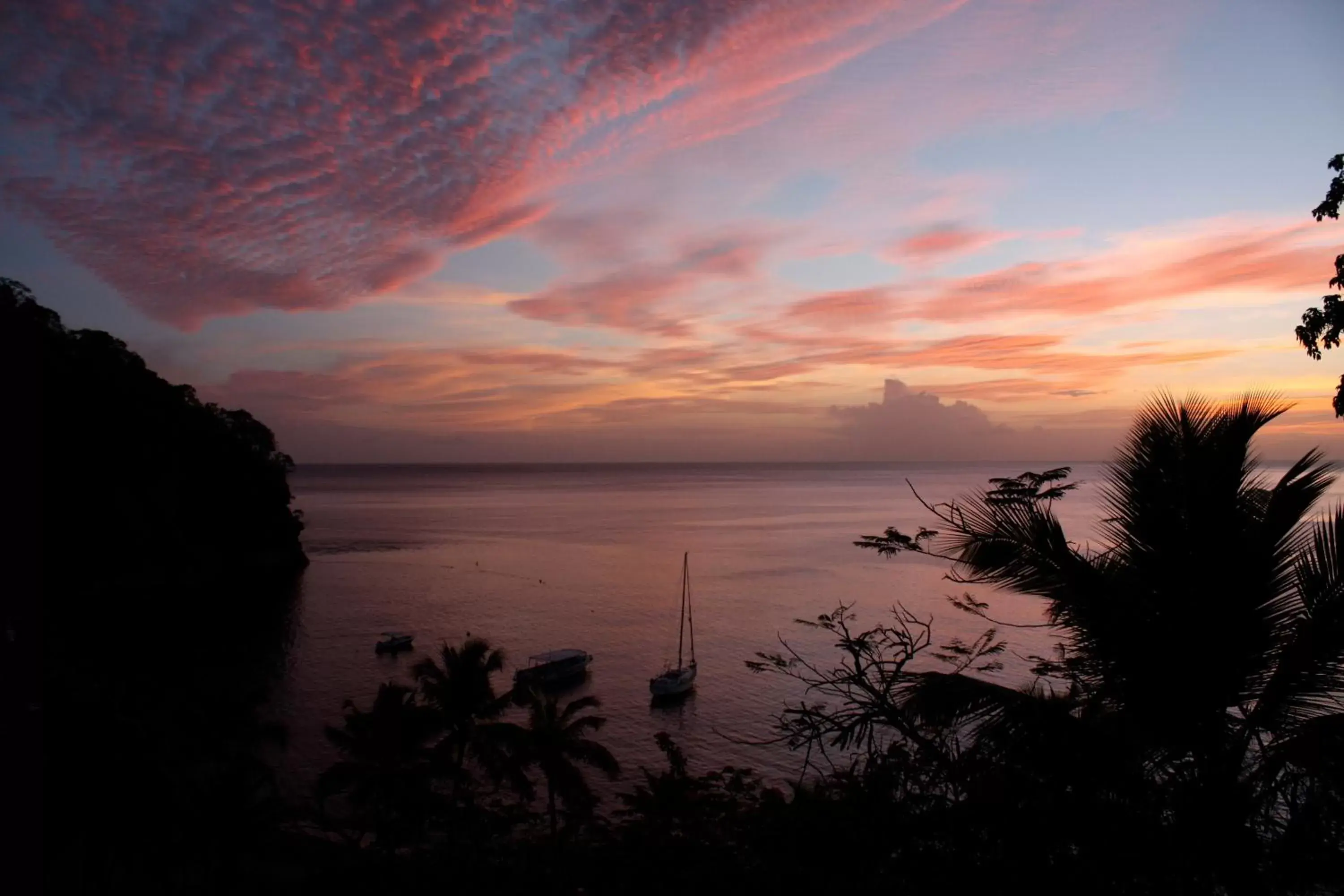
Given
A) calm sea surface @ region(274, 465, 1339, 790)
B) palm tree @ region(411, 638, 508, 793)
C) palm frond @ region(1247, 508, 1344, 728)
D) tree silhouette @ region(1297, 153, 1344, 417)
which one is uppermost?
tree silhouette @ region(1297, 153, 1344, 417)

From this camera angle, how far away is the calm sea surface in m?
38.6

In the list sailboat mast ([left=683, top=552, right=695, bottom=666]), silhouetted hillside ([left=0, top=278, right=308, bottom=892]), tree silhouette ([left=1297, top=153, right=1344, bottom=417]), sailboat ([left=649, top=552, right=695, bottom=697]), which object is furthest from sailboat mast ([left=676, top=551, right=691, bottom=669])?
tree silhouette ([left=1297, top=153, right=1344, bottom=417])

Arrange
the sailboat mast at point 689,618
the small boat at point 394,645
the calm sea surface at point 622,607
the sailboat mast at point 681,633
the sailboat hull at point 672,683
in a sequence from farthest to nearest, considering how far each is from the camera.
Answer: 1. the small boat at point 394,645
2. the sailboat mast at point 689,618
3. the sailboat mast at point 681,633
4. the sailboat hull at point 672,683
5. the calm sea surface at point 622,607

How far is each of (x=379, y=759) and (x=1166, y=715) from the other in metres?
20.4

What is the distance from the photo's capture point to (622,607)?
213ft

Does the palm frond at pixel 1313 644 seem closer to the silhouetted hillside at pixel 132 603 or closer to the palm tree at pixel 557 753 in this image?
the palm tree at pixel 557 753

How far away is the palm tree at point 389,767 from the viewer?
2056 cm

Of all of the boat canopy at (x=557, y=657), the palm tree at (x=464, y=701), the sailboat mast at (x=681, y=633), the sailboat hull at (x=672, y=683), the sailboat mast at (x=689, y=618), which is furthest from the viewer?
the sailboat mast at (x=689, y=618)

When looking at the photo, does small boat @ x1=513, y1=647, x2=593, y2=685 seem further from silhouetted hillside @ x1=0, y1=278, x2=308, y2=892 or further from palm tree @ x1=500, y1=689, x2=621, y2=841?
palm tree @ x1=500, y1=689, x2=621, y2=841

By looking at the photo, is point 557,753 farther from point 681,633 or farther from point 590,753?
point 681,633

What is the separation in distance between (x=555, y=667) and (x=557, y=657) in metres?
1.33

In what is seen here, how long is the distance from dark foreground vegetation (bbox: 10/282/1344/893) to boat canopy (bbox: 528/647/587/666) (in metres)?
5.91

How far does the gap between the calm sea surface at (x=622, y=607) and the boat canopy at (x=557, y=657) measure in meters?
1.62

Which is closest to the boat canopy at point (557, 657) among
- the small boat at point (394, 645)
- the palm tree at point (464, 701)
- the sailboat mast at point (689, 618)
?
the sailboat mast at point (689, 618)
